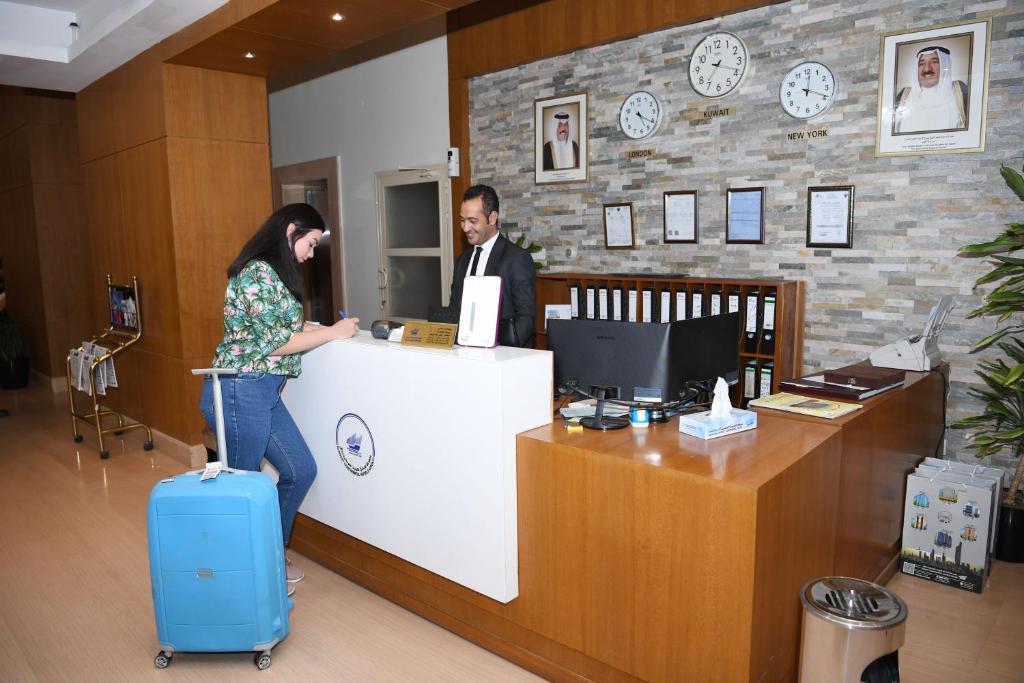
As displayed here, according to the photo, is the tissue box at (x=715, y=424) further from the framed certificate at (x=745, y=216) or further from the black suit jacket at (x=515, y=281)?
the framed certificate at (x=745, y=216)

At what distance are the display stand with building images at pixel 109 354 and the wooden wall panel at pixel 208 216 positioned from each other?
0.71 m

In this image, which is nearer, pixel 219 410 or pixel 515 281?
pixel 219 410

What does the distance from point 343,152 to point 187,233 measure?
7.45ft

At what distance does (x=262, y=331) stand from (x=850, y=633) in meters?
2.26

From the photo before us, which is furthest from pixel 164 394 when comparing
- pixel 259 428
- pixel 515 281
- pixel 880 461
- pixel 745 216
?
pixel 880 461

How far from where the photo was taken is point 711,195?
169 inches

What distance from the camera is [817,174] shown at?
3859 millimetres

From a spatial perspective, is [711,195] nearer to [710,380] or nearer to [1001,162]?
[1001,162]

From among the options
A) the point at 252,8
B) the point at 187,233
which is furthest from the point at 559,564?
the point at 187,233

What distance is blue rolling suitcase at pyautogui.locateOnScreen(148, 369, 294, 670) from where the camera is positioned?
98.9 inches

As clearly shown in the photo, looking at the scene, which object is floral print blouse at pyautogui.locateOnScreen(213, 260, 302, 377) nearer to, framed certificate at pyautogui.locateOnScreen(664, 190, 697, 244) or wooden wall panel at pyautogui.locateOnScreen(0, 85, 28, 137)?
framed certificate at pyautogui.locateOnScreen(664, 190, 697, 244)

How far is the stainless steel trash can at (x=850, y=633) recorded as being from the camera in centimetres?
187

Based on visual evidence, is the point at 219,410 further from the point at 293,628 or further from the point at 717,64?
the point at 717,64

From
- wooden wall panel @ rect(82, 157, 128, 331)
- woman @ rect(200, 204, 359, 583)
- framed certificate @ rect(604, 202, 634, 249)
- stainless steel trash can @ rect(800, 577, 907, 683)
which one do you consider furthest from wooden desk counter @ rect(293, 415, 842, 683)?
wooden wall panel @ rect(82, 157, 128, 331)
